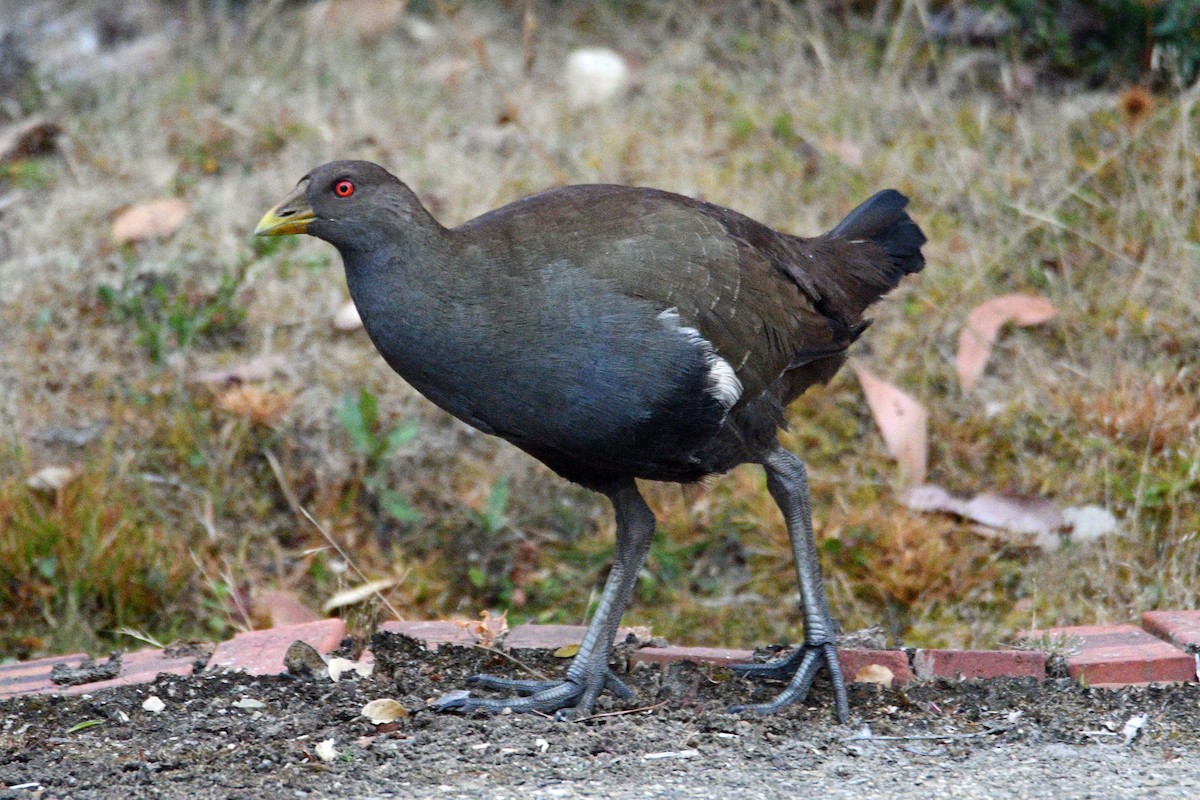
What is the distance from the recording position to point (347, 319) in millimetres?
5945

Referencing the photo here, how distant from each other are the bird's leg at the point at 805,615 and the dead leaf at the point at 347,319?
235cm

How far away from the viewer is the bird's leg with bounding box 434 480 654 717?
3.70 meters

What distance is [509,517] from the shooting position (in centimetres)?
561

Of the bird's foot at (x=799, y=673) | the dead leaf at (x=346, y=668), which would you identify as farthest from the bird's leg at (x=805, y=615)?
the dead leaf at (x=346, y=668)

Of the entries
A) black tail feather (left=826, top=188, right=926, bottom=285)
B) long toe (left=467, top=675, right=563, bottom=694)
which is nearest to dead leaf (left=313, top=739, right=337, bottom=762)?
long toe (left=467, top=675, right=563, bottom=694)

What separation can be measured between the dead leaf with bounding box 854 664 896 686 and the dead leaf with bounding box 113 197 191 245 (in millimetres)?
3897

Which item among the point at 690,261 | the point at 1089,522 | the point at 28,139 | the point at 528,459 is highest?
the point at 28,139

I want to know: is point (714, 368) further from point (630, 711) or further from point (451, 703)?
point (451, 703)

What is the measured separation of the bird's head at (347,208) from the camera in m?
3.71

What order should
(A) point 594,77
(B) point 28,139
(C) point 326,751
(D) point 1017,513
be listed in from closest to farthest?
(C) point 326,751 → (D) point 1017,513 → (B) point 28,139 → (A) point 594,77

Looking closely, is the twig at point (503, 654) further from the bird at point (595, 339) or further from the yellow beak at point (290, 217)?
the yellow beak at point (290, 217)

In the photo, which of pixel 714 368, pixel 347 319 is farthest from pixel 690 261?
pixel 347 319

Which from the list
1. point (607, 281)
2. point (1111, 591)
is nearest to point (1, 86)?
point (607, 281)

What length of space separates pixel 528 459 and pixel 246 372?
1.18m
